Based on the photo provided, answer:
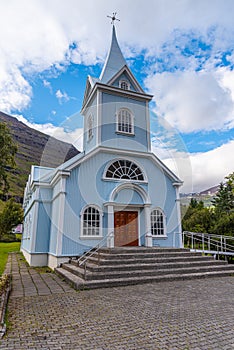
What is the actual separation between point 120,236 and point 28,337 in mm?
8887

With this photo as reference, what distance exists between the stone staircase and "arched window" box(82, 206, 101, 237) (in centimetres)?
135

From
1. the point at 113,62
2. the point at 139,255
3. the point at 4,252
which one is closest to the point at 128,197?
the point at 139,255

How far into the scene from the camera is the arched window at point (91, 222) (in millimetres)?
11734

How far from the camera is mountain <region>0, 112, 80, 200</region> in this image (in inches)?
520

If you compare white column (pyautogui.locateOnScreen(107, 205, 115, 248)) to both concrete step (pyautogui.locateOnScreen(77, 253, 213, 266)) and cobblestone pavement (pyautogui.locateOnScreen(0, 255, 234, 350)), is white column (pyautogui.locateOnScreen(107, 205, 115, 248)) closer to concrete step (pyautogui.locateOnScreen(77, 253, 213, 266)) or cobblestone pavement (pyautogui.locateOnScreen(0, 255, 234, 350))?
concrete step (pyautogui.locateOnScreen(77, 253, 213, 266))

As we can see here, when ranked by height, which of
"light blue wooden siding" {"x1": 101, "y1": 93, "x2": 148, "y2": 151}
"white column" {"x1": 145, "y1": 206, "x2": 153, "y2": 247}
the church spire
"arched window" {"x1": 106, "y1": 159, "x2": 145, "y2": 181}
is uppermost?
the church spire

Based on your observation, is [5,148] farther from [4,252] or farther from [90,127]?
[4,252]

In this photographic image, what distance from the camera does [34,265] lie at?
12898mm

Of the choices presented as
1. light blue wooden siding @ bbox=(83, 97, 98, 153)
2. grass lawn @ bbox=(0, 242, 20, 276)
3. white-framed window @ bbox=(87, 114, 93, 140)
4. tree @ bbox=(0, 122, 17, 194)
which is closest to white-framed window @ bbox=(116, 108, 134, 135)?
light blue wooden siding @ bbox=(83, 97, 98, 153)

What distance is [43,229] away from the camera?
13617 millimetres

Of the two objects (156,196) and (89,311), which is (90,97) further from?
(89,311)

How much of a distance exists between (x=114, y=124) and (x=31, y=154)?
12177 cm

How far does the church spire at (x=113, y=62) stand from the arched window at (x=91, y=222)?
840cm

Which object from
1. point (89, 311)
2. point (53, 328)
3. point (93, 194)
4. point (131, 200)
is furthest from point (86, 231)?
point (53, 328)
